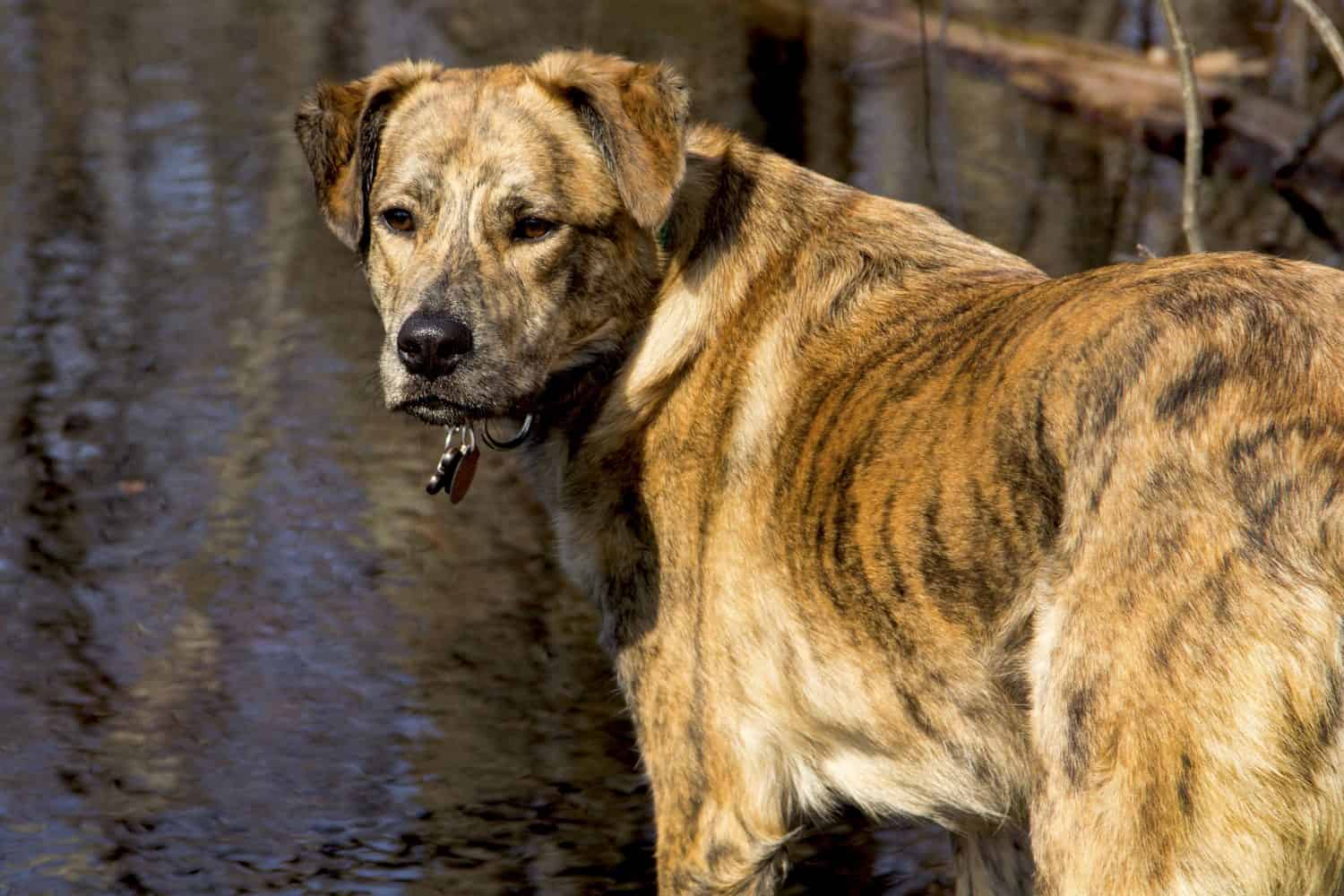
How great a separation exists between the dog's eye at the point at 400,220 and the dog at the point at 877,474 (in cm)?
1

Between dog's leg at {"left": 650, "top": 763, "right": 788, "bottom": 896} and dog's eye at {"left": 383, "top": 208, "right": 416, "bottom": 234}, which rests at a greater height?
dog's eye at {"left": 383, "top": 208, "right": 416, "bottom": 234}

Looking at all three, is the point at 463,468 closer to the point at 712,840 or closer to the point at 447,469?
the point at 447,469

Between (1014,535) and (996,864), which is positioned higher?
(1014,535)

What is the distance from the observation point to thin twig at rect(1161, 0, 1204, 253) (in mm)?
4691

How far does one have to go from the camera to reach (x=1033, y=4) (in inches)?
606

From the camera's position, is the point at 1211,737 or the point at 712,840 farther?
the point at 712,840

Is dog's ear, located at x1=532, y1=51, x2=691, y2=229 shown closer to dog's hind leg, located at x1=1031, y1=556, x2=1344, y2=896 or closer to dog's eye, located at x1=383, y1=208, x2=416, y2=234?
dog's eye, located at x1=383, y1=208, x2=416, y2=234

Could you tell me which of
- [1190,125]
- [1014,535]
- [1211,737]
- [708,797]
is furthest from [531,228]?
[1190,125]

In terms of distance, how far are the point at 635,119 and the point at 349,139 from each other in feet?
2.17

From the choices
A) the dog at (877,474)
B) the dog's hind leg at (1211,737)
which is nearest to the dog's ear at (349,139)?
the dog at (877,474)

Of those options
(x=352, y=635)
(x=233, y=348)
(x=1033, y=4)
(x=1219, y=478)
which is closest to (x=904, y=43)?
(x=1033, y=4)

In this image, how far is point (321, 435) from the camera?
6.86 meters

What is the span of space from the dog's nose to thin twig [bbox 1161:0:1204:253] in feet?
7.01

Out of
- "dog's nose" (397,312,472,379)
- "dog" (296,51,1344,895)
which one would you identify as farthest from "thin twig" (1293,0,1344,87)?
"dog's nose" (397,312,472,379)
